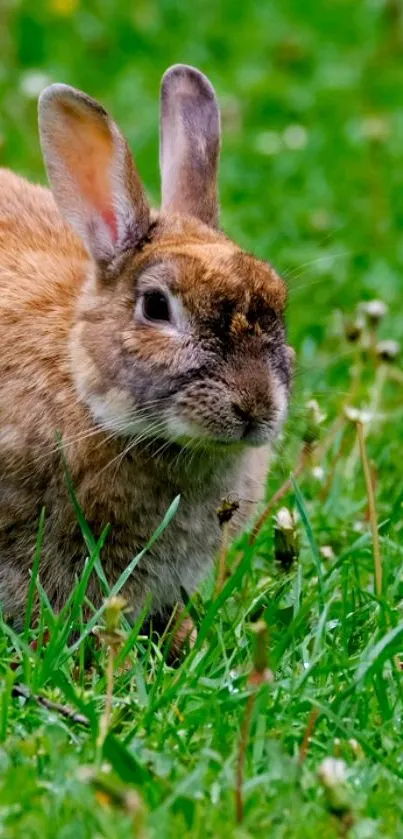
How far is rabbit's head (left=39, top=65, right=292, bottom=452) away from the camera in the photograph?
12.7 ft

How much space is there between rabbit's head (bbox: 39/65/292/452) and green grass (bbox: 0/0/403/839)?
1.06ft

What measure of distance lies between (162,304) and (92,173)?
60cm

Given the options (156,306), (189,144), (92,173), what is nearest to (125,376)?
(156,306)

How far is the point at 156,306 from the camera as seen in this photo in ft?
13.4

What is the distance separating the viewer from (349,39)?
919 centimetres

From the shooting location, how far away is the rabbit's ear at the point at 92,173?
14.2ft

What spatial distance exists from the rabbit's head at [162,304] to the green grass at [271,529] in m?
0.32

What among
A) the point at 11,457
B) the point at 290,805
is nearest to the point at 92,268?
the point at 11,457

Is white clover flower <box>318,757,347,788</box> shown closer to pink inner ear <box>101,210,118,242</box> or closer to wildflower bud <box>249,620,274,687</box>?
wildflower bud <box>249,620,274,687</box>

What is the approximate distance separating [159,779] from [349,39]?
266 inches

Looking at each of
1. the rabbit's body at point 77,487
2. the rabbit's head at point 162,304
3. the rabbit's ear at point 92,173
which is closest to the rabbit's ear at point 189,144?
the rabbit's head at point 162,304

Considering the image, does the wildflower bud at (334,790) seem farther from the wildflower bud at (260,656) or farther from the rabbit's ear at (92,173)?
the rabbit's ear at (92,173)

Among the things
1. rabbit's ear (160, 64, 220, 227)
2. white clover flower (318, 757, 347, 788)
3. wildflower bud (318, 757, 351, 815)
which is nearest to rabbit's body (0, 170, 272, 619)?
rabbit's ear (160, 64, 220, 227)

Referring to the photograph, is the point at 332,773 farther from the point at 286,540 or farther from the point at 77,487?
the point at 77,487
